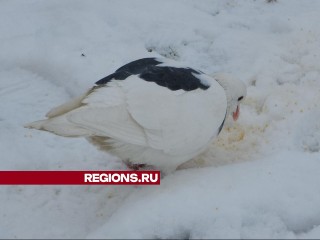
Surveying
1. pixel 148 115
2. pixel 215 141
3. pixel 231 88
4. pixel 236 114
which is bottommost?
pixel 215 141

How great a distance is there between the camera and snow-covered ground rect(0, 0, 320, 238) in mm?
2789

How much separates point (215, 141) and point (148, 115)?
0.98 m

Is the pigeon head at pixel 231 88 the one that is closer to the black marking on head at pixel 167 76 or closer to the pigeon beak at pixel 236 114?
the pigeon beak at pixel 236 114

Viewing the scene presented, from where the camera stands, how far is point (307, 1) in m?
5.54

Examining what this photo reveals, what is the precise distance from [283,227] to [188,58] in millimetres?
2378

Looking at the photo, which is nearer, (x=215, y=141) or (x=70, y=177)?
(x=70, y=177)

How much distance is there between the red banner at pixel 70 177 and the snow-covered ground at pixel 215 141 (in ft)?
0.19

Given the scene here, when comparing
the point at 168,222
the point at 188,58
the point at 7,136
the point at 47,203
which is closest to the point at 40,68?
the point at 7,136

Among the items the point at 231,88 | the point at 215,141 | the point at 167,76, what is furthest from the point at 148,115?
the point at 215,141

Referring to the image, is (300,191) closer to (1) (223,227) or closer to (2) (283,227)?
(2) (283,227)

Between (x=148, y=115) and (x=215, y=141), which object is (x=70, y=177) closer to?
(x=148, y=115)

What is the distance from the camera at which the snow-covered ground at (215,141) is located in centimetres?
279

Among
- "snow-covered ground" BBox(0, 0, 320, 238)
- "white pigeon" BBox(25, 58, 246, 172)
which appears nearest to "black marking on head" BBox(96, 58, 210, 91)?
"white pigeon" BBox(25, 58, 246, 172)

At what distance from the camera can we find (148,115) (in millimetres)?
2896
